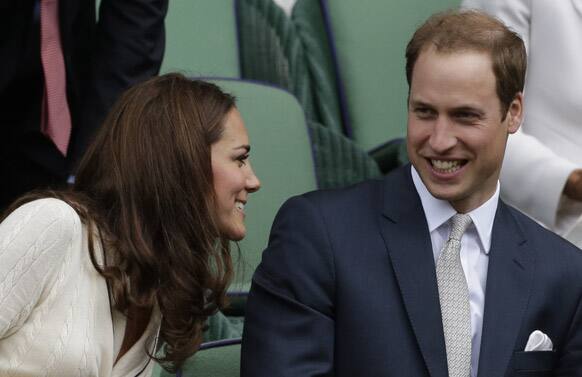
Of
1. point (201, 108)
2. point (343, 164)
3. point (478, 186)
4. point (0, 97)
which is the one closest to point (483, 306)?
point (478, 186)

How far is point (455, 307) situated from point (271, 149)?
1066mm

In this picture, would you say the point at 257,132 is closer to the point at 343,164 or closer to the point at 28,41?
the point at 343,164

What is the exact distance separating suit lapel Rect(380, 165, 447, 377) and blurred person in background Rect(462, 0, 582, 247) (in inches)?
21.4

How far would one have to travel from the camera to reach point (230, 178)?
2262 millimetres

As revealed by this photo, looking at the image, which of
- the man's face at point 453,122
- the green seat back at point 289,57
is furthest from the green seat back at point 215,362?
the green seat back at point 289,57

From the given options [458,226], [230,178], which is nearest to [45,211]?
[230,178]

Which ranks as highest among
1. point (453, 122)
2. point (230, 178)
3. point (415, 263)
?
point (453, 122)

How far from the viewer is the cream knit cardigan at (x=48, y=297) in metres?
2.02

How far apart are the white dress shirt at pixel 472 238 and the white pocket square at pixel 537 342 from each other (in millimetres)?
90

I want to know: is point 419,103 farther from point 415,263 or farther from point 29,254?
point 29,254

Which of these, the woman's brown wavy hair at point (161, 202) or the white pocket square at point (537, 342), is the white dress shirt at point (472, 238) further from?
the woman's brown wavy hair at point (161, 202)

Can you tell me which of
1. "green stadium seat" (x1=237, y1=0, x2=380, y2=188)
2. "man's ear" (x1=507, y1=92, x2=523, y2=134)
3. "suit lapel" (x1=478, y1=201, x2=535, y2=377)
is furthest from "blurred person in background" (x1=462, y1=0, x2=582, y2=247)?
"green stadium seat" (x1=237, y1=0, x2=380, y2=188)

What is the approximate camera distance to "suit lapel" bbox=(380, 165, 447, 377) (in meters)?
2.27

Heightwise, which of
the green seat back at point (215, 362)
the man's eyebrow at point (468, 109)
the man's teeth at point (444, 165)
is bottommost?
the green seat back at point (215, 362)
